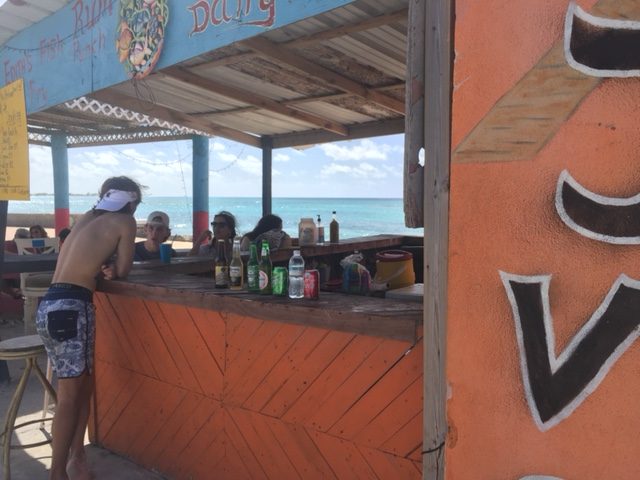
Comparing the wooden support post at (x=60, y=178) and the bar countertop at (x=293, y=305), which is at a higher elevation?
the wooden support post at (x=60, y=178)

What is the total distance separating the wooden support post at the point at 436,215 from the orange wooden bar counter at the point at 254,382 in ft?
0.91

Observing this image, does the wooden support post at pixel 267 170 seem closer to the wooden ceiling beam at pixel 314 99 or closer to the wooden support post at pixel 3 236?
the wooden ceiling beam at pixel 314 99

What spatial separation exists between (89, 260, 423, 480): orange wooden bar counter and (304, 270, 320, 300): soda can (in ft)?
0.16

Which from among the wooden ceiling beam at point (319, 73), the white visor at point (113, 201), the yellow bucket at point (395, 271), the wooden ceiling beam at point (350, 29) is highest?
the wooden ceiling beam at point (350, 29)

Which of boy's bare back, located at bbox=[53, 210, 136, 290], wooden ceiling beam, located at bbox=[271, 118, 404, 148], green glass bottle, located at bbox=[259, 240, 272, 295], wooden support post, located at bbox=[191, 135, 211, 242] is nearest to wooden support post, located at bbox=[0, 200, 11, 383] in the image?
boy's bare back, located at bbox=[53, 210, 136, 290]

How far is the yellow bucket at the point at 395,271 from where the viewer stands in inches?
130

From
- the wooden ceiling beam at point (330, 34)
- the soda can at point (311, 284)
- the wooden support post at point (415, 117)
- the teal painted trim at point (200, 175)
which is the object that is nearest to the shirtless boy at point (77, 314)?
the soda can at point (311, 284)

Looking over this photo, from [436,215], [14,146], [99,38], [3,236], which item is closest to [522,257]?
[436,215]

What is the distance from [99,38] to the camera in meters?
4.41

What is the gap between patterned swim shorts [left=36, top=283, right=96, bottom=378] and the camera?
284cm

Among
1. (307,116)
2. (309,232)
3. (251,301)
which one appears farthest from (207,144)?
(251,301)

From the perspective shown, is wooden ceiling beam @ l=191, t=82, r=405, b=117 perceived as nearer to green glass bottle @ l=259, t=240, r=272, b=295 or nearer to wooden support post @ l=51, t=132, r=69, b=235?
green glass bottle @ l=259, t=240, r=272, b=295

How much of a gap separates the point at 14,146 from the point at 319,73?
2.72m

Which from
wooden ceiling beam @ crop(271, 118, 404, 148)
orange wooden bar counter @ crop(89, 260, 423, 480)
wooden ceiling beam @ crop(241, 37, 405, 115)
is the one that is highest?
wooden ceiling beam @ crop(241, 37, 405, 115)
